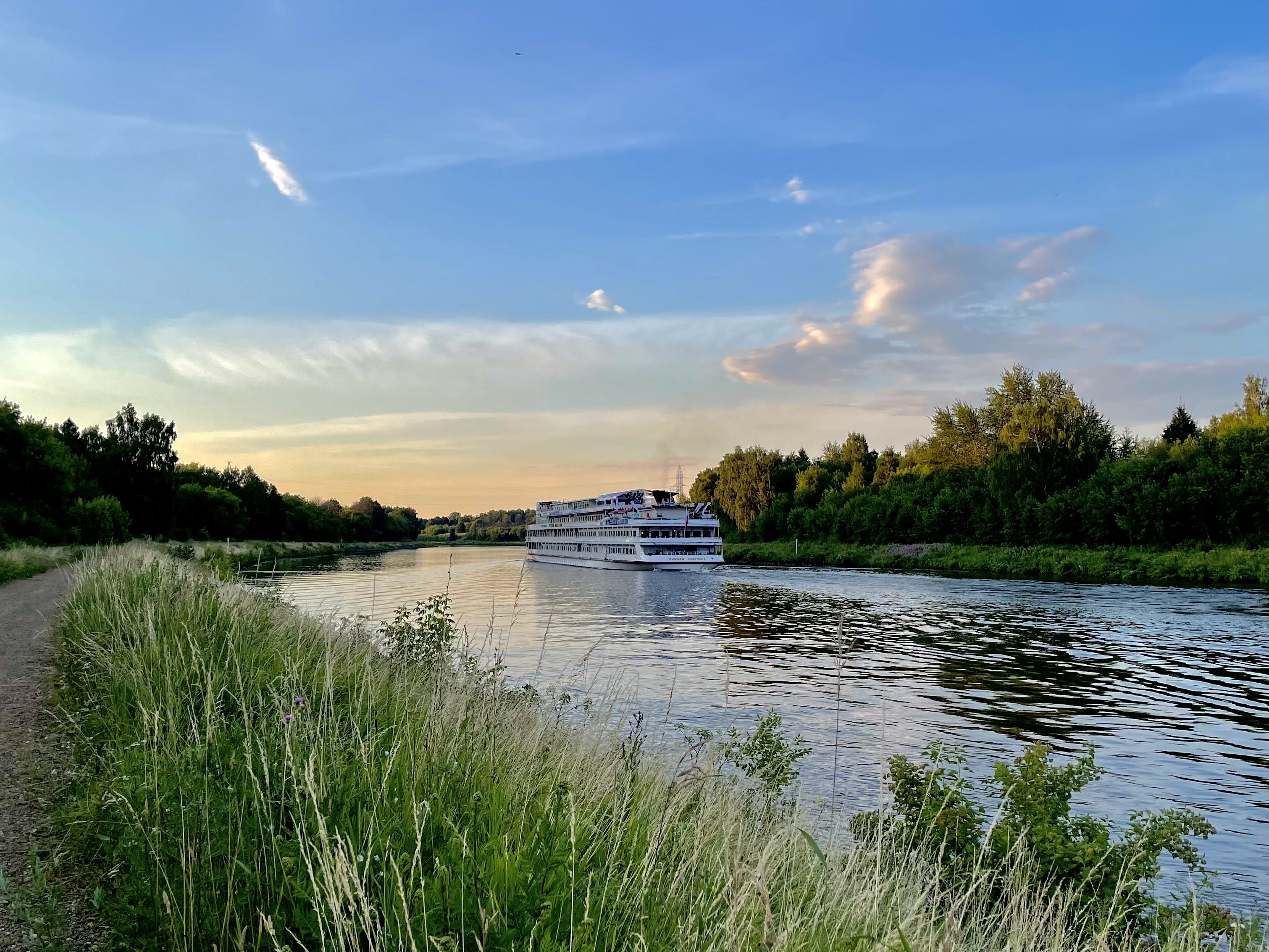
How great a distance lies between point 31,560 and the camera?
28797 mm

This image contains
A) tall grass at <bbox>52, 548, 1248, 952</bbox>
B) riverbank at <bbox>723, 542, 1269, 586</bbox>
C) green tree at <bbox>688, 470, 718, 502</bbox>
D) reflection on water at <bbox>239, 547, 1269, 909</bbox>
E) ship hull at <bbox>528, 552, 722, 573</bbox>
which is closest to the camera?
tall grass at <bbox>52, 548, 1248, 952</bbox>

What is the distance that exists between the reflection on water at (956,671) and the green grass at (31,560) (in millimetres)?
8230

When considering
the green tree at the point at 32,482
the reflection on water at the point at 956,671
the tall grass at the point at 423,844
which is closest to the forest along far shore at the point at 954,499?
the green tree at the point at 32,482

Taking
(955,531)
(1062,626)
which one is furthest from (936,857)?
(955,531)

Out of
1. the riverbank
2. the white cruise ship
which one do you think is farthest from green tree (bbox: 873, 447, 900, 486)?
the white cruise ship

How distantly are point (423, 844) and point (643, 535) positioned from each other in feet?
196

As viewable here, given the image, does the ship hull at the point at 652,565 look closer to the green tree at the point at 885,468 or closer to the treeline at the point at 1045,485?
the treeline at the point at 1045,485

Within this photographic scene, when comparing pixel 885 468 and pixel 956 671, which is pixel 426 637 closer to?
pixel 956 671

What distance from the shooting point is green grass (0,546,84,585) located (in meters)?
24.3

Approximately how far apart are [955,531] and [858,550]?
7.92 m

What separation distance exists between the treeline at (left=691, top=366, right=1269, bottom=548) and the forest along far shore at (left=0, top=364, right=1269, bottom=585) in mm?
136

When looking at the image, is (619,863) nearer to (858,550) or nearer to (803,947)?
(803,947)

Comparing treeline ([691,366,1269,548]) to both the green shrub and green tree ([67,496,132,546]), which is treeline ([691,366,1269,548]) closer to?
the green shrub

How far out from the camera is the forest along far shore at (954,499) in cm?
4684
